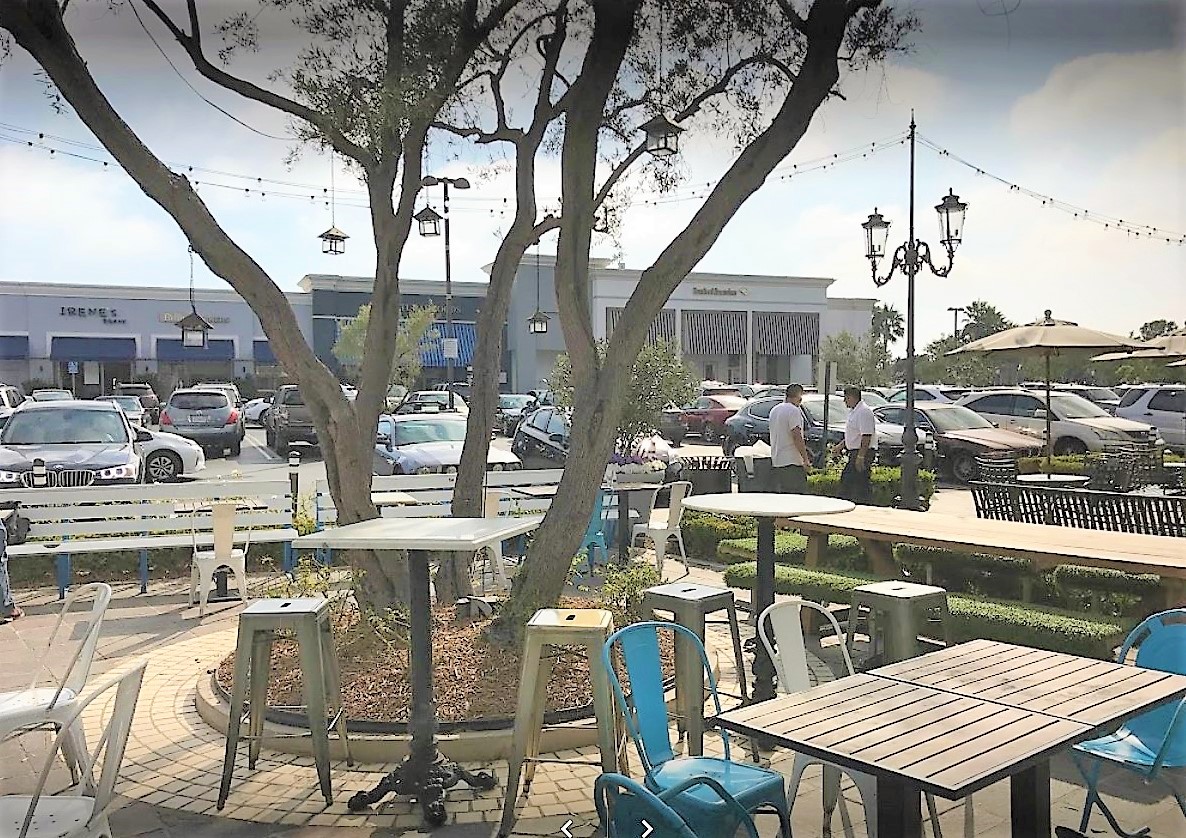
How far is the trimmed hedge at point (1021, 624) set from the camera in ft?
17.0

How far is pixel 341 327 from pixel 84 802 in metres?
30.8

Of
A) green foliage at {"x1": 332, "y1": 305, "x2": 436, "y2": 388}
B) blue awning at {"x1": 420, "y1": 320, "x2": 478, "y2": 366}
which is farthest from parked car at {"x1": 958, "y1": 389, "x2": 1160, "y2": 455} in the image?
green foliage at {"x1": 332, "y1": 305, "x2": 436, "y2": 388}

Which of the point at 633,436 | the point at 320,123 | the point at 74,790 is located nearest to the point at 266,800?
the point at 74,790

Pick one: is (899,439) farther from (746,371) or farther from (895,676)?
(746,371)

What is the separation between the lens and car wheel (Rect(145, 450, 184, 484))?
51.6 feet

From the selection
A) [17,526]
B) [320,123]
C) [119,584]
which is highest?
[320,123]

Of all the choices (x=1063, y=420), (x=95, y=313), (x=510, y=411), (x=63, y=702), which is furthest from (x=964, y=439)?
(x=95, y=313)

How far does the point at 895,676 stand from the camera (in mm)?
3168

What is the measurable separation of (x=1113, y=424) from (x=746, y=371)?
23.7m

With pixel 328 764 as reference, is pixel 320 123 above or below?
above

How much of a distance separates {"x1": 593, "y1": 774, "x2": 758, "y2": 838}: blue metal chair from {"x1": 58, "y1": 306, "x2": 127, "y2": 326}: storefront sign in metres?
36.2

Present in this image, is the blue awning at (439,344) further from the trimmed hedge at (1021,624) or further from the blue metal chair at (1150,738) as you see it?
the blue metal chair at (1150,738)

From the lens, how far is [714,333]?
3925 cm

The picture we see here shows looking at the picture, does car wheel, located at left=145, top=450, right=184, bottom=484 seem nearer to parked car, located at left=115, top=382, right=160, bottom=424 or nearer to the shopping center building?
parked car, located at left=115, top=382, right=160, bottom=424
